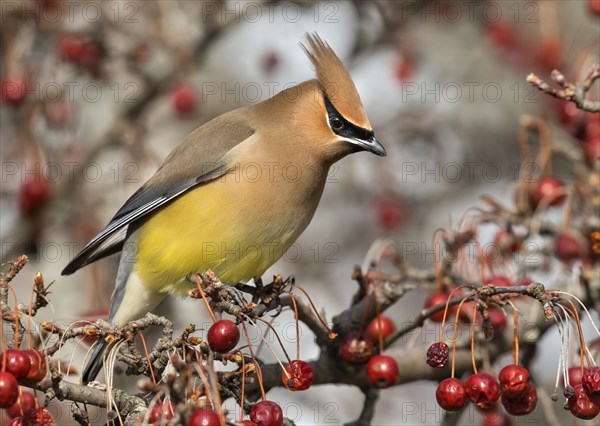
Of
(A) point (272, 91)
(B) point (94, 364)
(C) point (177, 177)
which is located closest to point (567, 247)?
(C) point (177, 177)

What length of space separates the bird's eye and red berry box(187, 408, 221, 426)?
2187 millimetres

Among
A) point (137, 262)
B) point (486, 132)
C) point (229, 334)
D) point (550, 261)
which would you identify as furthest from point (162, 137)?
point (229, 334)

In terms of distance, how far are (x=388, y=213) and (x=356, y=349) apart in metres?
3.08

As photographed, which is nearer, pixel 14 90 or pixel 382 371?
pixel 382 371

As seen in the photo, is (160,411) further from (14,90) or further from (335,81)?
(14,90)

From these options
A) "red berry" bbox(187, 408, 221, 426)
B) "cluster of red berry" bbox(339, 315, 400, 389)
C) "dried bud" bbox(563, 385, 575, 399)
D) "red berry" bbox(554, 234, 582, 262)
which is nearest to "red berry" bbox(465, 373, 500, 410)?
"dried bud" bbox(563, 385, 575, 399)

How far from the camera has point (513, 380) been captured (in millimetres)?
2740

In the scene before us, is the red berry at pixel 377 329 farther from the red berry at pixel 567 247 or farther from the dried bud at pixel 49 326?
the dried bud at pixel 49 326

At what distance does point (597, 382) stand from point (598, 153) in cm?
184

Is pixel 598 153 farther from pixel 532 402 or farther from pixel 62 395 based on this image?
pixel 62 395

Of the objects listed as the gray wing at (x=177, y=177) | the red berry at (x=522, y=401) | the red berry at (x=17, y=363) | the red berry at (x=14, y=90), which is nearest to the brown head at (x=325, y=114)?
the gray wing at (x=177, y=177)

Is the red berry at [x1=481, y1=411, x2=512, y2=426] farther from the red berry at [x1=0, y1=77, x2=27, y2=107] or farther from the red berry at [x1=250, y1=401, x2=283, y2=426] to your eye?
the red berry at [x1=0, y1=77, x2=27, y2=107]

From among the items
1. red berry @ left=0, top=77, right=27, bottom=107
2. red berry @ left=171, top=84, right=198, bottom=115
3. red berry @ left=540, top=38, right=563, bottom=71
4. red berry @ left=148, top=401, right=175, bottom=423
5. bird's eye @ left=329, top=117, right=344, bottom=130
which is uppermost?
red berry @ left=0, top=77, right=27, bottom=107

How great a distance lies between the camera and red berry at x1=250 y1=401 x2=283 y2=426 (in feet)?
8.15
